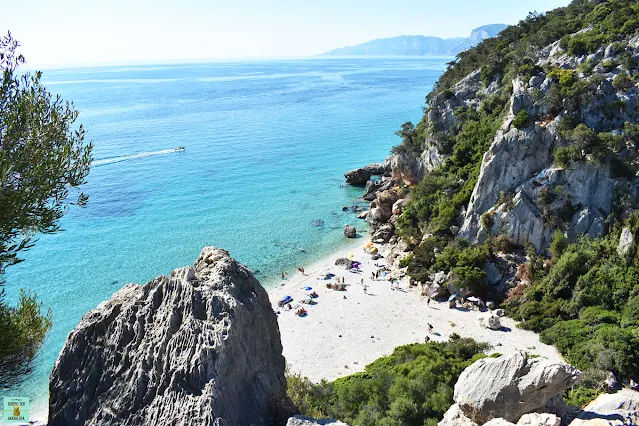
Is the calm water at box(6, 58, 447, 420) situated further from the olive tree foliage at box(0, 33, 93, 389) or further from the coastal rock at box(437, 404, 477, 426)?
the coastal rock at box(437, 404, 477, 426)

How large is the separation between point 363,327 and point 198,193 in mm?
36491

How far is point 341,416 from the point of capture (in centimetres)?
1844

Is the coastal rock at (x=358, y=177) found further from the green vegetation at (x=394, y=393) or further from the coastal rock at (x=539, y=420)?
the coastal rock at (x=539, y=420)

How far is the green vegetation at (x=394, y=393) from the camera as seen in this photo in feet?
58.2

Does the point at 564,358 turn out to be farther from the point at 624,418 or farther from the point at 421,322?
the point at 624,418

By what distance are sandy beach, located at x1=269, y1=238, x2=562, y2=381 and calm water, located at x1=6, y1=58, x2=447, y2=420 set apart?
7.03m

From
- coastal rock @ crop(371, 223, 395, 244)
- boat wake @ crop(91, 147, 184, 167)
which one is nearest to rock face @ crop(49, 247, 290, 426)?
coastal rock @ crop(371, 223, 395, 244)

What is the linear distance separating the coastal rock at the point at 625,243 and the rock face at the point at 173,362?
25.5 metres

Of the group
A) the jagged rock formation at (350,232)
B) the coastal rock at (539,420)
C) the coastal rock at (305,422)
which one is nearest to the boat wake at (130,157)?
the jagged rock formation at (350,232)

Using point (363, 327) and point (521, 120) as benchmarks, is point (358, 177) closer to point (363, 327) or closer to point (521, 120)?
point (521, 120)

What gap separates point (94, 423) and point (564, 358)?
75.9 ft

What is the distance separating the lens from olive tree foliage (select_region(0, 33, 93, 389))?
41.0 feet

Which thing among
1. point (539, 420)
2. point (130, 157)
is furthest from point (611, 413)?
point (130, 157)

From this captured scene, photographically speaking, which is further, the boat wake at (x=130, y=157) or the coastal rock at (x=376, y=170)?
the boat wake at (x=130, y=157)
